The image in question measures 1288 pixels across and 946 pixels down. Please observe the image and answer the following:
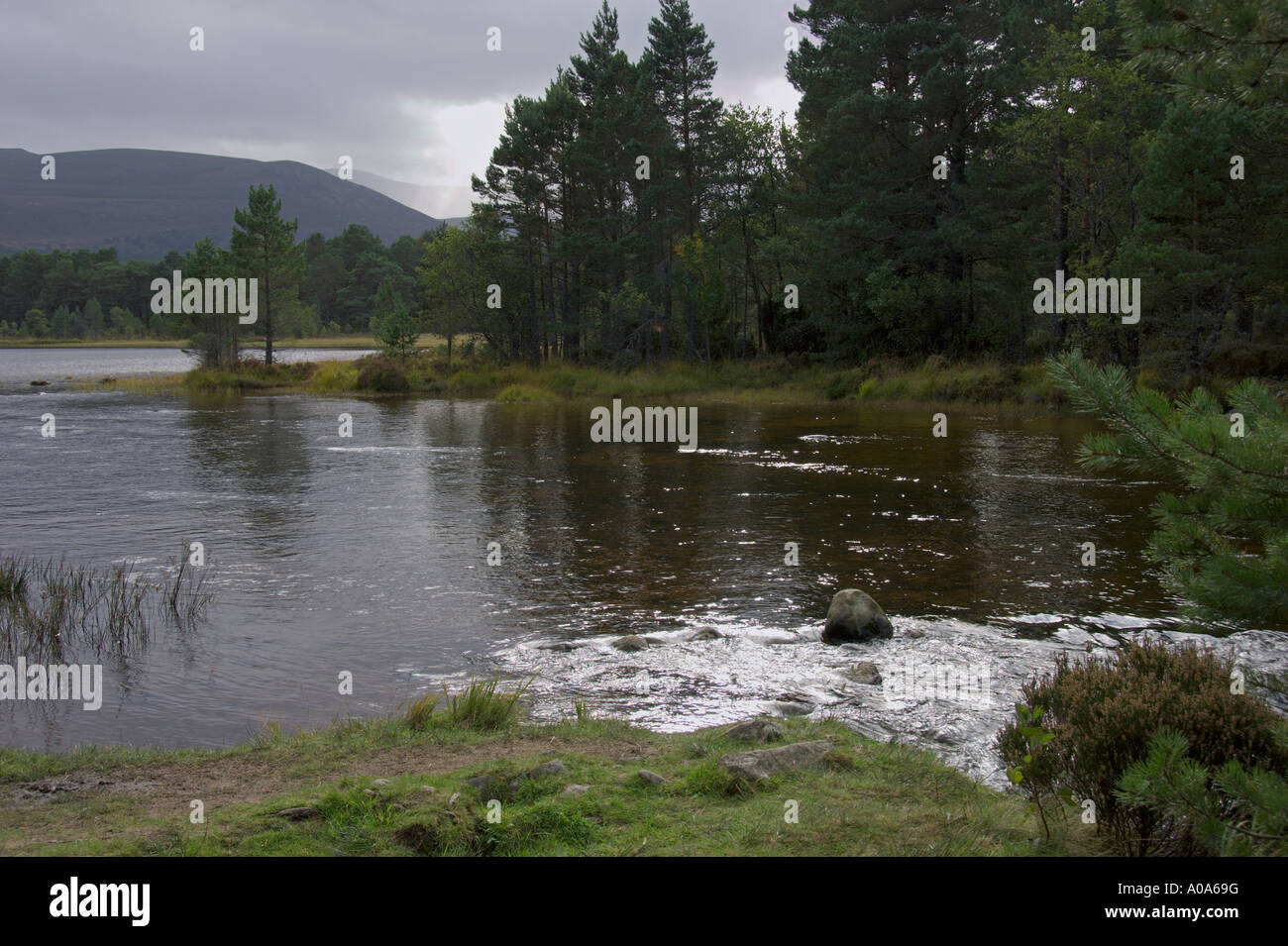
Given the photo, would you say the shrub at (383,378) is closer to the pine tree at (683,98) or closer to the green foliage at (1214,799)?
the pine tree at (683,98)

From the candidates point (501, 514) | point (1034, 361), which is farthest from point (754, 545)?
point (1034, 361)

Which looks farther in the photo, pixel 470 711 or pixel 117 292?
pixel 117 292

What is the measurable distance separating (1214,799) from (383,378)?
5919 cm

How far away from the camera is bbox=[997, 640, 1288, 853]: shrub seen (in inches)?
208

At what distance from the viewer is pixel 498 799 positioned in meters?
6.10

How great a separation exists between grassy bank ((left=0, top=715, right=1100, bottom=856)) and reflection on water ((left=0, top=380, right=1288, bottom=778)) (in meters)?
1.00

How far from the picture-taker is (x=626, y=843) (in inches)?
211

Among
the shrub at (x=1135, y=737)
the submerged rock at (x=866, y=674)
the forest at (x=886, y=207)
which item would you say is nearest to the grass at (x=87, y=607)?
the submerged rock at (x=866, y=674)

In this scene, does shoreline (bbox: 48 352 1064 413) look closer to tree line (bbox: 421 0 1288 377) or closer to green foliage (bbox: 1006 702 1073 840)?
tree line (bbox: 421 0 1288 377)

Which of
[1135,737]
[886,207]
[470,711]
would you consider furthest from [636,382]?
[1135,737]

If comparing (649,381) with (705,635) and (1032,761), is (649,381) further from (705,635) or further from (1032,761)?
(1032,761)
